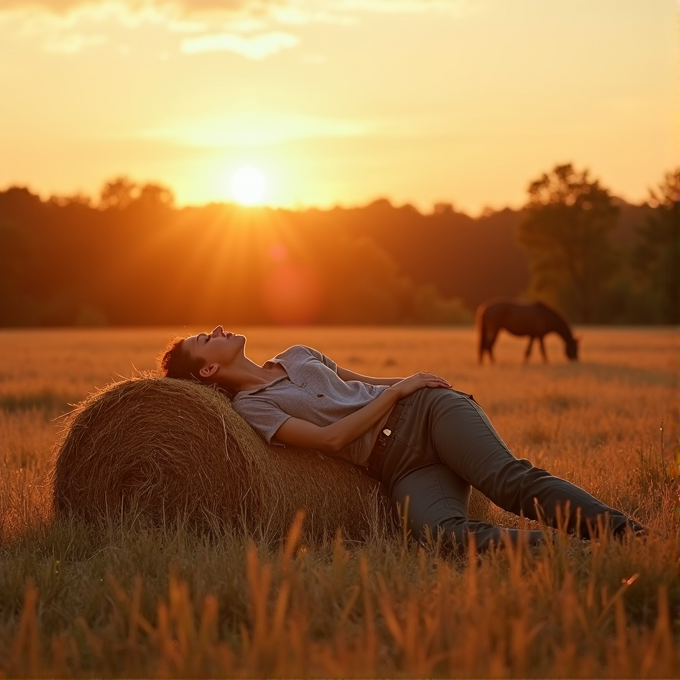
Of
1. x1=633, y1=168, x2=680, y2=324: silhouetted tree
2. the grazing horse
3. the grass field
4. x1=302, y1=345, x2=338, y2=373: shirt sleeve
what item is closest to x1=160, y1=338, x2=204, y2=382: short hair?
x1=302, y1=345, x2=338, y2=373: shirt sleeve

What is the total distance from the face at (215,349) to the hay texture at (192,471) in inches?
7.8

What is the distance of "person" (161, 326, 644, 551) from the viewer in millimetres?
4535

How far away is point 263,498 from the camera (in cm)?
495

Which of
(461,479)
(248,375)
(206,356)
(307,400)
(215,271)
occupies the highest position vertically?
(215,271)

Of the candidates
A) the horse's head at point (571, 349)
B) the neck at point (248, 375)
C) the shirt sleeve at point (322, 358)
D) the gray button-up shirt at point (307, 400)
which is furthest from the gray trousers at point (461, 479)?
the horse's head at point (571, 349)

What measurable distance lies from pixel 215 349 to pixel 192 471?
2.37ft

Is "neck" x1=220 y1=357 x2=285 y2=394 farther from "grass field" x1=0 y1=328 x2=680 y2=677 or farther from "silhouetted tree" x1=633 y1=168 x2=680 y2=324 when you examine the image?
"silhouetted tree" x1=633 y1=168 x2=680 y2=324

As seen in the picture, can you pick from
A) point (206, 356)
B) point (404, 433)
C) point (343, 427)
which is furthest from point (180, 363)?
point (404, 433)

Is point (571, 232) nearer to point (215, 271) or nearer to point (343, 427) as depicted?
point (215, 271)

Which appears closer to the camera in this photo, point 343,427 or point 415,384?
point 343,427

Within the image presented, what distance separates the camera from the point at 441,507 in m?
4.78

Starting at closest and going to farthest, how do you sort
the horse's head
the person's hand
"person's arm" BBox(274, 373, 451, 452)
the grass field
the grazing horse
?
1. the grass field
2. "person's arm" BBox(274, 373, 451, 452)
3. the person's hand
4. the horse's head
5. the grazing horse

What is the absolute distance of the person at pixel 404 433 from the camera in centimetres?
454

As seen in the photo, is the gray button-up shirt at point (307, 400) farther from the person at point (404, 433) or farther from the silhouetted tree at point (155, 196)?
the silhouetted tree at point (155, 196)
